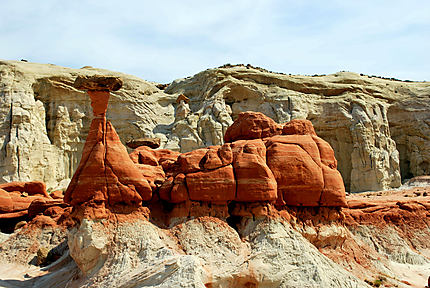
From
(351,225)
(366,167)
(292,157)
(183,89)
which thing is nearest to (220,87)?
(183,89)

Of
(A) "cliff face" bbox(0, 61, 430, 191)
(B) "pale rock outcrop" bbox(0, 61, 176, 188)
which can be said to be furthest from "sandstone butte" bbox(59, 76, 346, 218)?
(A) "cliff face" bbox(0, 61, 430, 191)

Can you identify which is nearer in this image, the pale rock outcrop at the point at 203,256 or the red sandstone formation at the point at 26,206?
the pale rock outcrop at the point at 203,256

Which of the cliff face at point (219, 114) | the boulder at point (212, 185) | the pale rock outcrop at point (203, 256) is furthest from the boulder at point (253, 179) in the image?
the cliff face at point (219, 114)

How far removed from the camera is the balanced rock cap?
1631 centimetres

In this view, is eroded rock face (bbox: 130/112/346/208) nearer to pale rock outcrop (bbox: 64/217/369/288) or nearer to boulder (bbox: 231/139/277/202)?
boulder (bbox: 231/139/277/202)

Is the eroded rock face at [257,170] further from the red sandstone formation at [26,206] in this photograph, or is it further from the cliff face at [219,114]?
the cliff face at [219,114]

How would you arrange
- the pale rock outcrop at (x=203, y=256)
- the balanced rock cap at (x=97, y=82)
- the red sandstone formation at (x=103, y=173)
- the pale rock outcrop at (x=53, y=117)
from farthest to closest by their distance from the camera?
the pale rock outcrop at (x=53, y=117)
the balanced rock cap at (x=97, y=82)
the red sandstone formation at (x=103, y=173)
the pale rock outcrop at (x=203, y=256)

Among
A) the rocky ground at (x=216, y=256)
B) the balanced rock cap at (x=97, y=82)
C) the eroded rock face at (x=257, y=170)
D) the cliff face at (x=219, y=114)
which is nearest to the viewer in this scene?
the rocky ground at (x=216, y=256)

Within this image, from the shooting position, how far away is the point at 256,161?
16.3 meters

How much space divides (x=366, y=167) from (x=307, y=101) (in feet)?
25.5

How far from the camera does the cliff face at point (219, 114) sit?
128ft

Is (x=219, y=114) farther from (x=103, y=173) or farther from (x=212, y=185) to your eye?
(x=103, y=173)

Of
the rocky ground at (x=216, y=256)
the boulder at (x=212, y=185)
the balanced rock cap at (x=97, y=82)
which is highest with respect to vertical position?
the balanced rock cap at (x=97, y=82)

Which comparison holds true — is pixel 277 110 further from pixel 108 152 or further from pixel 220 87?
pixel 108 152
